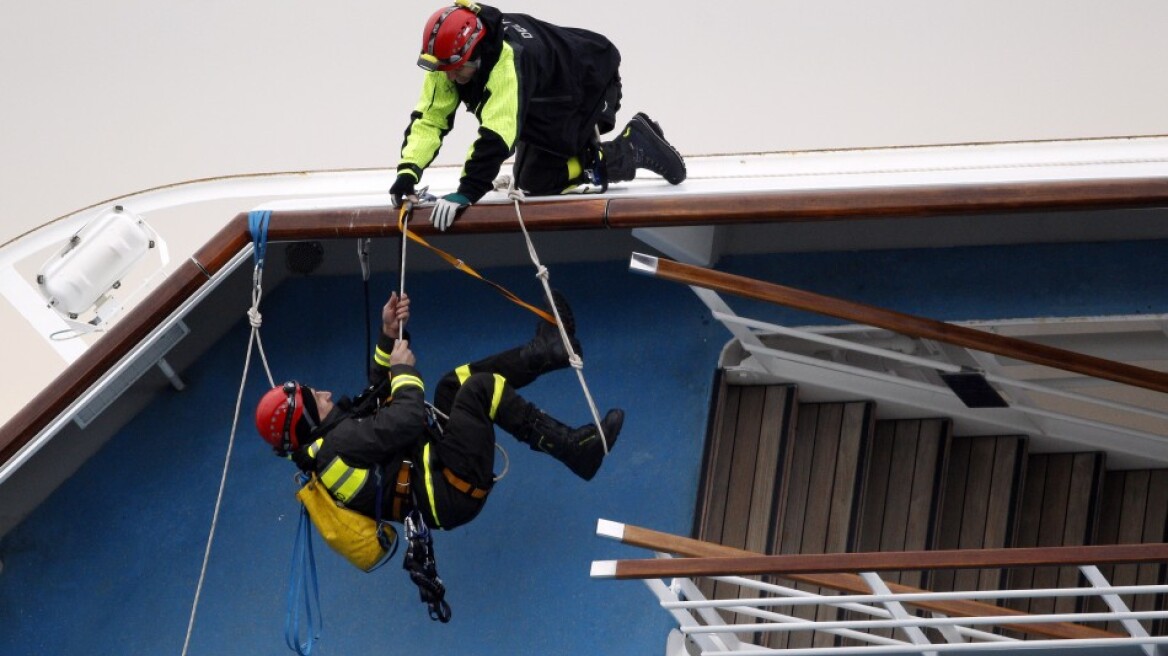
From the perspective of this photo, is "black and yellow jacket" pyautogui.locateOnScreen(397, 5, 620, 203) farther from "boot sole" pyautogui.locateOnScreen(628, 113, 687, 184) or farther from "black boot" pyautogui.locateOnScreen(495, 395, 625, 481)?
"black boot" pyautogui.locateOnScreen(495, 395, 625, 481)

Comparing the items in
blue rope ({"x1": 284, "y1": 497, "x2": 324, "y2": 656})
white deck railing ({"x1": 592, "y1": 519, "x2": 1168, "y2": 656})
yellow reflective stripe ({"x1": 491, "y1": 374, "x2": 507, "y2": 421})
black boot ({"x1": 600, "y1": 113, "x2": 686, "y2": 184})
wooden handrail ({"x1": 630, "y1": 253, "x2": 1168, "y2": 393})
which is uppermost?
black boot ({"x1": 600, "y1": 113, "x2": 686, "y2": 184})

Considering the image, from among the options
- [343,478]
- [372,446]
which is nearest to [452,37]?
[372,446]

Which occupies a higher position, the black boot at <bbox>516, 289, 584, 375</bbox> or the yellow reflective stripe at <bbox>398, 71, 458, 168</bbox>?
the yellow reflective stripe at <bbox>398, 71, 458, 168</bbox>

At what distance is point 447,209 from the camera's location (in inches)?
153

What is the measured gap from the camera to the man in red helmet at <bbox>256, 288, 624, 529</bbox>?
381 cm

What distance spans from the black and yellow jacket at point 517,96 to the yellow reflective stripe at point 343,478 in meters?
0.72

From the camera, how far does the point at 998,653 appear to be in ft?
11.2

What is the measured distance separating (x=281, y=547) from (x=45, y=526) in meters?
0.71

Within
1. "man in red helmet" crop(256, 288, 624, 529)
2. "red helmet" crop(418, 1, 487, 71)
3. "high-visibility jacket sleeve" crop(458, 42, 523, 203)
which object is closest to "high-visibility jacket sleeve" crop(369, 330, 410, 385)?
"man in red helmet" crop(256, 288, 624, 529)

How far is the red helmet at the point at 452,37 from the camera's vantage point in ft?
12.1

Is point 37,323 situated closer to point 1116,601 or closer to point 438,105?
point 438,105

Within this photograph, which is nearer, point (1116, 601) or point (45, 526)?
point (1116, 601)

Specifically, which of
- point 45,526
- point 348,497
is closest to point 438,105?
point 348,497

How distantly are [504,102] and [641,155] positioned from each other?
1.58 feet
